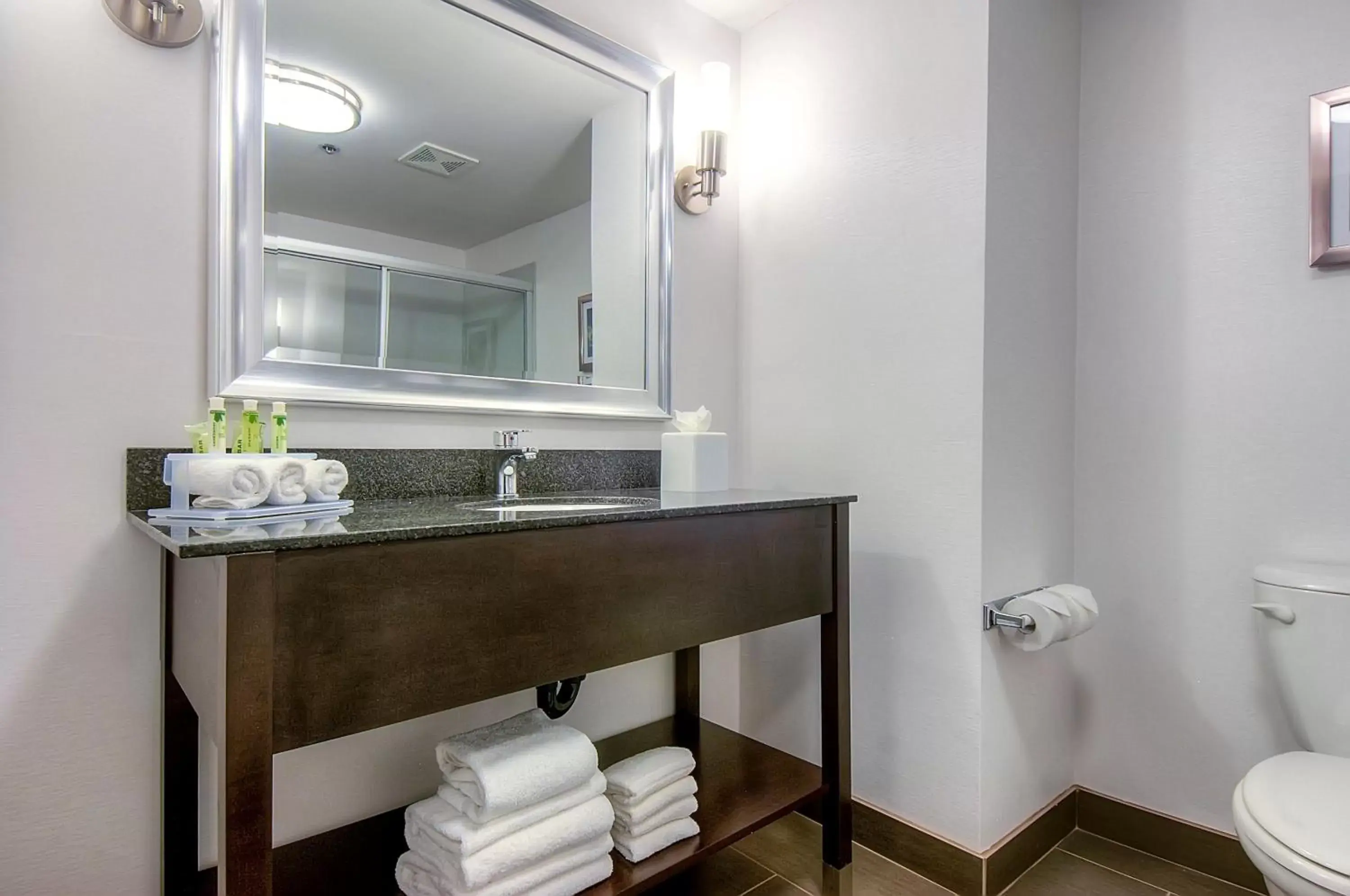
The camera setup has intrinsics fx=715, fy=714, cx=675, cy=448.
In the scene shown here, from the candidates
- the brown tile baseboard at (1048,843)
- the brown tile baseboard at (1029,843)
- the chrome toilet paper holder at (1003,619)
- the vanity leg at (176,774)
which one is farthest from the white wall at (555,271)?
the brown tile baseboard at (1029,843)

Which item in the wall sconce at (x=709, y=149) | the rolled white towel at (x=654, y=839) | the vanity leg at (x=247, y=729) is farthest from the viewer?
the wall sconce at (x=709, y=149)

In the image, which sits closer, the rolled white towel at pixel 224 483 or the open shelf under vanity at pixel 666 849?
the rolled white towel at pixel 224 483

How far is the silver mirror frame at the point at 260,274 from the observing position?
115 centimetres

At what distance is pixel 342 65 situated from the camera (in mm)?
1312

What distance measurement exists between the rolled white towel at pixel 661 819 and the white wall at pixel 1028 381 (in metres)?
0.63

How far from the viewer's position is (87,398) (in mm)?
1050

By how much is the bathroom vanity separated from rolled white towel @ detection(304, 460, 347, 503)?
0.05 meters

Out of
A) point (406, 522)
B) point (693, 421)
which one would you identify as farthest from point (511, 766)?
point (693, 421)

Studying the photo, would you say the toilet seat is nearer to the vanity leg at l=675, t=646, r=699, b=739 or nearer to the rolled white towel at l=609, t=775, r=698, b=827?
the rolled white towel at l=609, t=775, r=698, b=827

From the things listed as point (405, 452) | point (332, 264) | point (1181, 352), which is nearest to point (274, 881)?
point (405, 452)

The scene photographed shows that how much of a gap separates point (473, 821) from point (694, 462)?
811 millimetres

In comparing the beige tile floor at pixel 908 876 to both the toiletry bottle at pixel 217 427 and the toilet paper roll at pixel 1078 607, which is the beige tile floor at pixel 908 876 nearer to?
the toilet paper roll at pixel 1078 607

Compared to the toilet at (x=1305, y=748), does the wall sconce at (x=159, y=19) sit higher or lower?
higher

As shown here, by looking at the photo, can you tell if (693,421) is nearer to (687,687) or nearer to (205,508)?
(687,687)
